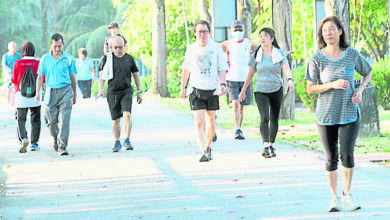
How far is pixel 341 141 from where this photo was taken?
7301mm

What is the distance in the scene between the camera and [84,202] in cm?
810

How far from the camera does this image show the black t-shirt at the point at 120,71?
1200 centimetres

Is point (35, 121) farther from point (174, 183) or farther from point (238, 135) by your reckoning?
point (174, 183)

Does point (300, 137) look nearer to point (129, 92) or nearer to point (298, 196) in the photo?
point (129, 92)

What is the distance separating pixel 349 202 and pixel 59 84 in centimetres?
582

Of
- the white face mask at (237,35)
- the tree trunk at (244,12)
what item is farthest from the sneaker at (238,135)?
the tree trunk at (244,12)

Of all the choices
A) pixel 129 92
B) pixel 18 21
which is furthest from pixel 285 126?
pixel 18 21

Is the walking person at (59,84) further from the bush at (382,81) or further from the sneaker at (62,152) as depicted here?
the bush at (382,81)

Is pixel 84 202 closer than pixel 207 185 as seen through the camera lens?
Yes

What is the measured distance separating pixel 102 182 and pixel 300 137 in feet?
17.3

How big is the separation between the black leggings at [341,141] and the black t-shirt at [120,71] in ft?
16.9

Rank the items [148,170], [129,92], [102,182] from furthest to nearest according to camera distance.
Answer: [129,92]
[148,170]
[102,182]

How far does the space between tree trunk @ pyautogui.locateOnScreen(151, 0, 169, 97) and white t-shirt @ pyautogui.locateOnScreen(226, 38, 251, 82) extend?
15.8 metres

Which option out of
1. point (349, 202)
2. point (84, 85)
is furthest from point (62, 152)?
point (84, 85)
